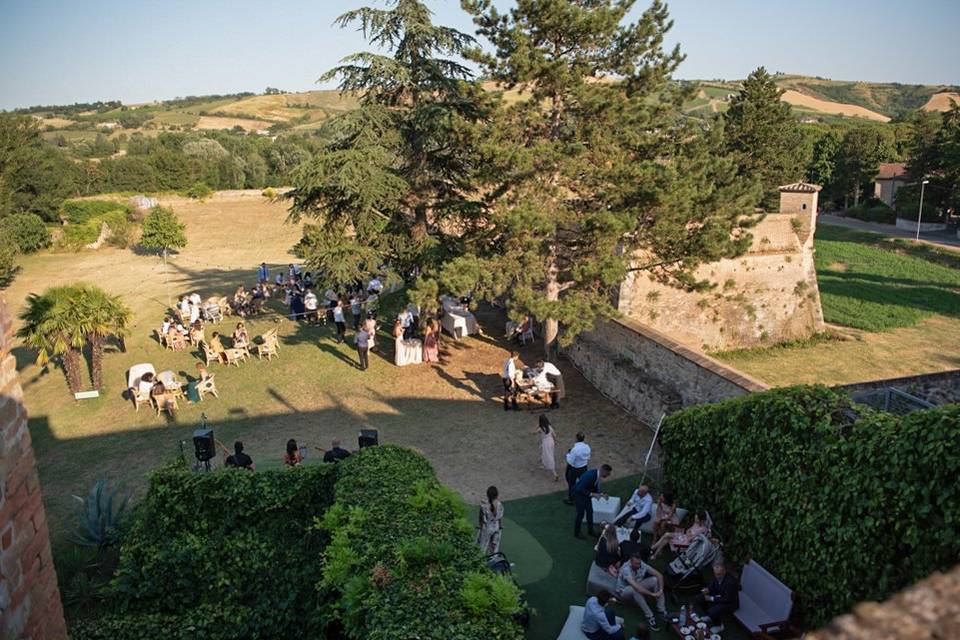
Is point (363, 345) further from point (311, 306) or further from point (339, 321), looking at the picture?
point (311, 306)

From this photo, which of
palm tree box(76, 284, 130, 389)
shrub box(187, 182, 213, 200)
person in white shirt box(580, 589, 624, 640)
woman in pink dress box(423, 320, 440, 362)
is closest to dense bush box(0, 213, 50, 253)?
shrub box(187, 182, 213, 200)

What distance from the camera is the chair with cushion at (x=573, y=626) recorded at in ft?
21.8

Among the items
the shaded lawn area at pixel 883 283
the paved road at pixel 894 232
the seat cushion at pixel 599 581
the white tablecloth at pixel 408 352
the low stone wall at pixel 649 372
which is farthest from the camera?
the paved road at pixel 894 232

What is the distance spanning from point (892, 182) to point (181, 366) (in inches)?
2067

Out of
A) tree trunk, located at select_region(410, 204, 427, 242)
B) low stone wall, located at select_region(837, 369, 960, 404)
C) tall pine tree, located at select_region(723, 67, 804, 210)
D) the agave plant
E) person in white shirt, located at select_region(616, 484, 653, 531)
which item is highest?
tall pine tree, located at select_region(723, 67, 804, 210)

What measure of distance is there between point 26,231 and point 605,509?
42.2 metres

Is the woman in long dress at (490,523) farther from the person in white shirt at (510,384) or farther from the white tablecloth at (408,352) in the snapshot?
the white tablecloth at (408,352)

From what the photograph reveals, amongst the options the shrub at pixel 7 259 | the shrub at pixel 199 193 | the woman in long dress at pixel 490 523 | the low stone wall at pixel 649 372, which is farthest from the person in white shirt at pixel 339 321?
the shrub at pixel 199 193

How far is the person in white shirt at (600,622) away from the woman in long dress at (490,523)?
1902 mm

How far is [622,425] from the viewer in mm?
12859

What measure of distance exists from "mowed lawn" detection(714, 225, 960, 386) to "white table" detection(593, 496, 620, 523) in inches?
358

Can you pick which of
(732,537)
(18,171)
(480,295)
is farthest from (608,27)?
(18,171)

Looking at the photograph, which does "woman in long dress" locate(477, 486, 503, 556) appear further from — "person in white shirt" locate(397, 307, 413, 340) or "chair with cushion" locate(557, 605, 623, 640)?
"person in white shirt" locate(397, 307, 413, 340)

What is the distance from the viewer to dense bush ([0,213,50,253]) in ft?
125
